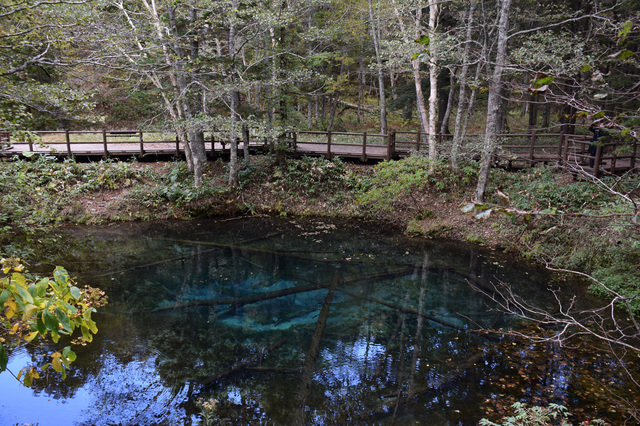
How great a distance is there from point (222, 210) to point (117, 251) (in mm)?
4158

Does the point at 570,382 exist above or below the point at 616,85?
below

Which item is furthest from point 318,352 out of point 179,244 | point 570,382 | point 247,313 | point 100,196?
point 100,196

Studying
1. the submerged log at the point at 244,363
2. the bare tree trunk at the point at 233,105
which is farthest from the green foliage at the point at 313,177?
the submerged log at the point at 244,363

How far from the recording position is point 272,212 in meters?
15.3

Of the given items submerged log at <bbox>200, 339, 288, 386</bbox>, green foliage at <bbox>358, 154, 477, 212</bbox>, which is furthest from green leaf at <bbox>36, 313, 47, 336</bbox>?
green foliage at <bbox>358, 154, 477, 212</bbox>

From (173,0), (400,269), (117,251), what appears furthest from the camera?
(117,251)

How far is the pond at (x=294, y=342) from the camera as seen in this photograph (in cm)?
571

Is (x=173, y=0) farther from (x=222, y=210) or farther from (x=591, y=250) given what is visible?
(x=591, y=250)

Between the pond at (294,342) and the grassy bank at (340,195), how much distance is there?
130 centimetres

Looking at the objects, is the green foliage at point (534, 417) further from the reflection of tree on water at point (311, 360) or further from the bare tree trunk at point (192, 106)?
the bare tree trunk at point (192, 106)

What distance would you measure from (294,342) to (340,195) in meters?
8.74

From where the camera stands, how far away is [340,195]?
15422 mm

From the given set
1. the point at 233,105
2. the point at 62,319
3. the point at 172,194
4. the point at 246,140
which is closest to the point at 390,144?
the point at 246,140

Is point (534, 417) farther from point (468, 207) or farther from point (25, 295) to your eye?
point (25, 295)
